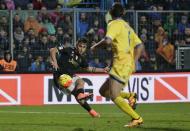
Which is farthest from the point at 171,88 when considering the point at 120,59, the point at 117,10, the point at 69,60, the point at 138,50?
the point at 117,10

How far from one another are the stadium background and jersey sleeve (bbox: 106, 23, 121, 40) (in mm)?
6361

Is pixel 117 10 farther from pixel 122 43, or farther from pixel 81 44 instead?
pixel 81 44

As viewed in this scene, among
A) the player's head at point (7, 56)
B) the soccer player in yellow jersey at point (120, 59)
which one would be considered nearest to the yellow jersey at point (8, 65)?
the player's head at point (7, 56)

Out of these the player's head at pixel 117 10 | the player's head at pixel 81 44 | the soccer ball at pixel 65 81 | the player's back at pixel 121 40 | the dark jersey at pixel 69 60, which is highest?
the player's head at pixel 117 10

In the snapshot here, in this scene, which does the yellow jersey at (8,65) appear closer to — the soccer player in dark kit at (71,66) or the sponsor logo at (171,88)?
the sponsor logo at (171,88)

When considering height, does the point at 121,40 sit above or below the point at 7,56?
above

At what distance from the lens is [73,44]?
22.2 metres

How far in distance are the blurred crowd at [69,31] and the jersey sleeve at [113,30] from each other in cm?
875

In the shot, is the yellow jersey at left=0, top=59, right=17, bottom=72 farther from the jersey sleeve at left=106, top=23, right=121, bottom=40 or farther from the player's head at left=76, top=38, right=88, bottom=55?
the jersey sleeve at left=106, top=23, right=121, bottom=40

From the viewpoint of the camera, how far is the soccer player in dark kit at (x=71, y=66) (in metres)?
15.1

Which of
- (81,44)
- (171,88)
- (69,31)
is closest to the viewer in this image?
(81,44)

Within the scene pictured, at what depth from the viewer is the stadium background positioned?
2033 cm

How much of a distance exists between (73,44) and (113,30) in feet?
33.9

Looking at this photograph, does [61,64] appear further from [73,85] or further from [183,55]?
[183,55]
